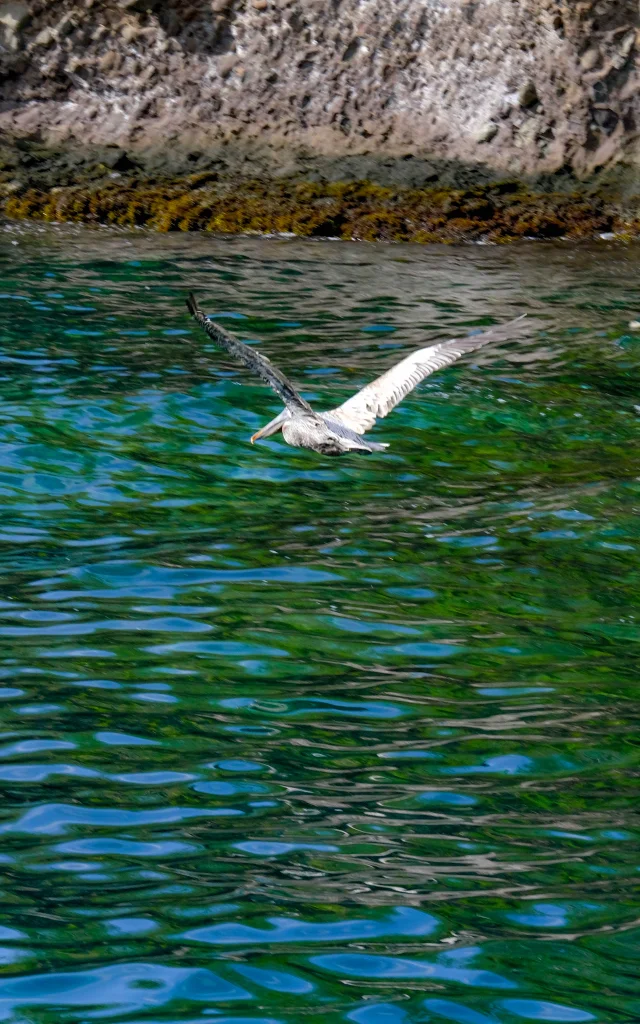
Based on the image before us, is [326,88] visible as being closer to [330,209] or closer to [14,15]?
[330,209]

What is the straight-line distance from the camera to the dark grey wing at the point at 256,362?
5977mm

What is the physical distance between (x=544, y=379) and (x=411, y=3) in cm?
700

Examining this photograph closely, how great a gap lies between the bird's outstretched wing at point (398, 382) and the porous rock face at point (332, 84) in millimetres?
7221

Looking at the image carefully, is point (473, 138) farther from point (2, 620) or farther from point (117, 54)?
point (2, 620)

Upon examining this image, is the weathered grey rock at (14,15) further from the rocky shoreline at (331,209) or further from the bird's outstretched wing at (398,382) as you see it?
the bird's outstretched wing at (398,382)

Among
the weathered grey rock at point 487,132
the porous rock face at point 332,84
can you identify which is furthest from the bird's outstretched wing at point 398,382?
the weathered grey rock at point 487,132

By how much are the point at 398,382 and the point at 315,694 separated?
2.66m

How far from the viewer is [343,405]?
6844 mm

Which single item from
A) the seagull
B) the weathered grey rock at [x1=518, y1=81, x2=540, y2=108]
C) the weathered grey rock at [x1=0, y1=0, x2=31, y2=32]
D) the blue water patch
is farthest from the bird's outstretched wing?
the weathered grey rock at [x1=0, y1=0, x2=31, y2=32]

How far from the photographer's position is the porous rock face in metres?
14.2

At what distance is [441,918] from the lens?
352 centimetres

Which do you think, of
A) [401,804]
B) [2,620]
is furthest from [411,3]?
[401,804]

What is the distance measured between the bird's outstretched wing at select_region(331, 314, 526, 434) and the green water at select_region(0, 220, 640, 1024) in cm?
42

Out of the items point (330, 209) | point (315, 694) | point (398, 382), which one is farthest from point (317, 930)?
point (330, 209)
